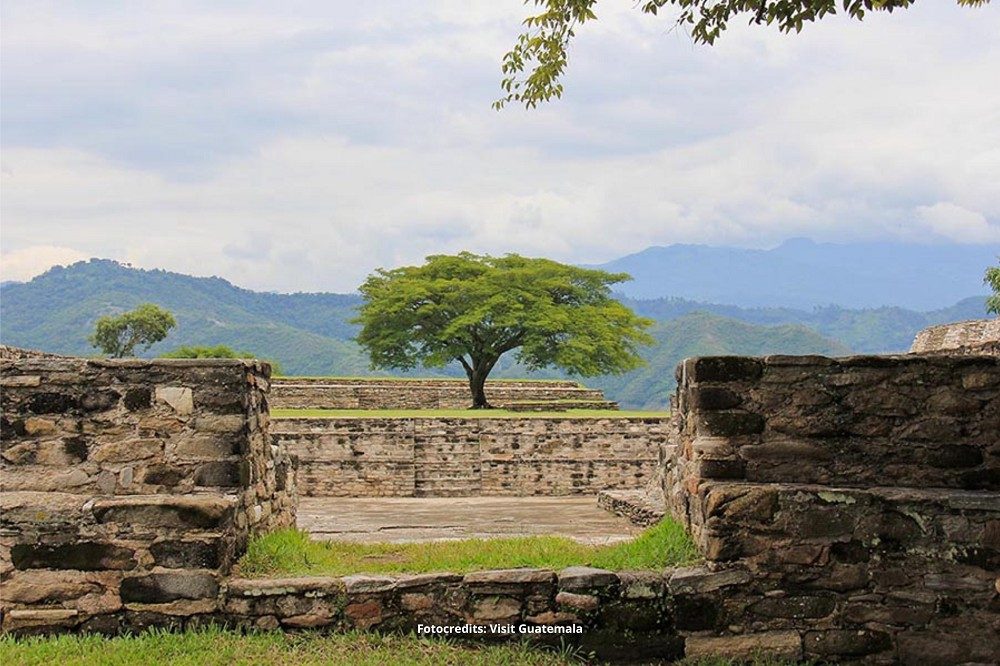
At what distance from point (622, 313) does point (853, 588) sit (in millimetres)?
27030

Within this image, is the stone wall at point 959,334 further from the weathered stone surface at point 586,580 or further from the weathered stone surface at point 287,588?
the weathered stone surface at point 287,588

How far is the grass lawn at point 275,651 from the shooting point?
4.44 metres

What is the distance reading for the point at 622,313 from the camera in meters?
31.7

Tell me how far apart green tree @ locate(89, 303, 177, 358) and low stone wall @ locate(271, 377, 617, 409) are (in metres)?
18.4

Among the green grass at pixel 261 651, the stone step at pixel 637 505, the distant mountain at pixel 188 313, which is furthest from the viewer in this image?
the distant mountain at pixel 188 313

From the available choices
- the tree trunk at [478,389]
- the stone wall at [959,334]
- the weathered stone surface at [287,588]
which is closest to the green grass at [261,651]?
the weathered stone surface at [287,588]

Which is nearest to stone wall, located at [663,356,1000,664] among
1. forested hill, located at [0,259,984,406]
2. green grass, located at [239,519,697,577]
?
green grass, located at [239,519,697,577]

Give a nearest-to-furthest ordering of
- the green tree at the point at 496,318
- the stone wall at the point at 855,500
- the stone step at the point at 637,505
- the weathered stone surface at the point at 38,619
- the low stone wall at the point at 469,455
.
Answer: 1. the stone wall at the point at 855,500
2. the weathered stone surface at the point at 38,619
3. the stone step at the point at 637,505
4. the low stone wall at the point at 469,455
5. the green tree at the point at 496,318

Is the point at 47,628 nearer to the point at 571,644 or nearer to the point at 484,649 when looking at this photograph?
the point at 484,649

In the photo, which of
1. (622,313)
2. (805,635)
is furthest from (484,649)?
(622,313)

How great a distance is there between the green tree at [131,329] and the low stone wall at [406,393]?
18.4 meters

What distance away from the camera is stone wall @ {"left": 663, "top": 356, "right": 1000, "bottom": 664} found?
4730mm

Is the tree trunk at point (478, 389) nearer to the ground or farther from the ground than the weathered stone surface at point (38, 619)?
farther from the ground

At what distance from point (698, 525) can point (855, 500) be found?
853 millimetres
